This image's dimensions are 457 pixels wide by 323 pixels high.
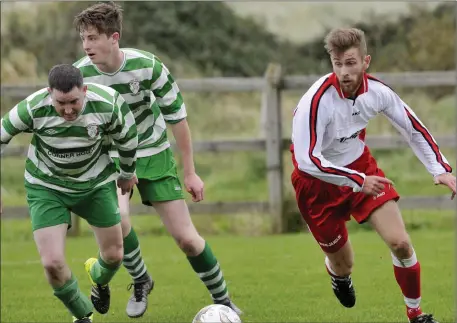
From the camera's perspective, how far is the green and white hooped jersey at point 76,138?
5.68 m

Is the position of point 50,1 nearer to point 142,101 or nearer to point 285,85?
point 285,85

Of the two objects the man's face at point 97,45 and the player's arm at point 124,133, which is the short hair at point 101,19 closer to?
the man's face at point 97,45

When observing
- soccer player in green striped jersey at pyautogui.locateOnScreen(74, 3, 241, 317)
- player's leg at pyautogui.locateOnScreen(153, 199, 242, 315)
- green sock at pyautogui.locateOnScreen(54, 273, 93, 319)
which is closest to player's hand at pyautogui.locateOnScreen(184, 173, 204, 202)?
soccer player in green striped jersey at pyautogui.locateOnScreen(74, 3, 241, 317)

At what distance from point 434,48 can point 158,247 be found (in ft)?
24.5

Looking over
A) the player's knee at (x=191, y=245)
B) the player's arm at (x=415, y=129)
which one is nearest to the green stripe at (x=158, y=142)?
the player's knee at (x=191, y=245)

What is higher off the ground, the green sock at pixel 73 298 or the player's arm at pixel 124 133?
the player's arm at pixel 124 133

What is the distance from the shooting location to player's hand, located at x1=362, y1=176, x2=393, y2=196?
18.7 ft

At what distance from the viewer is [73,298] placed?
233 inches

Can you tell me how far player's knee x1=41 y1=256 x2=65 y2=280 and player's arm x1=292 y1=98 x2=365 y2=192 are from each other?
1.46 meters

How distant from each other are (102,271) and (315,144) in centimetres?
170

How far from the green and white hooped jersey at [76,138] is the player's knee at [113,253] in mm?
411

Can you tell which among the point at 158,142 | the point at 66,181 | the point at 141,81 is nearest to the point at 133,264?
the point at 158,142

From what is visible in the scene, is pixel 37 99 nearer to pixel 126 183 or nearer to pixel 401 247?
pixel 126 183

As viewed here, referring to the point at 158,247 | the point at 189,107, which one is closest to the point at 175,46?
the point at 189,107
